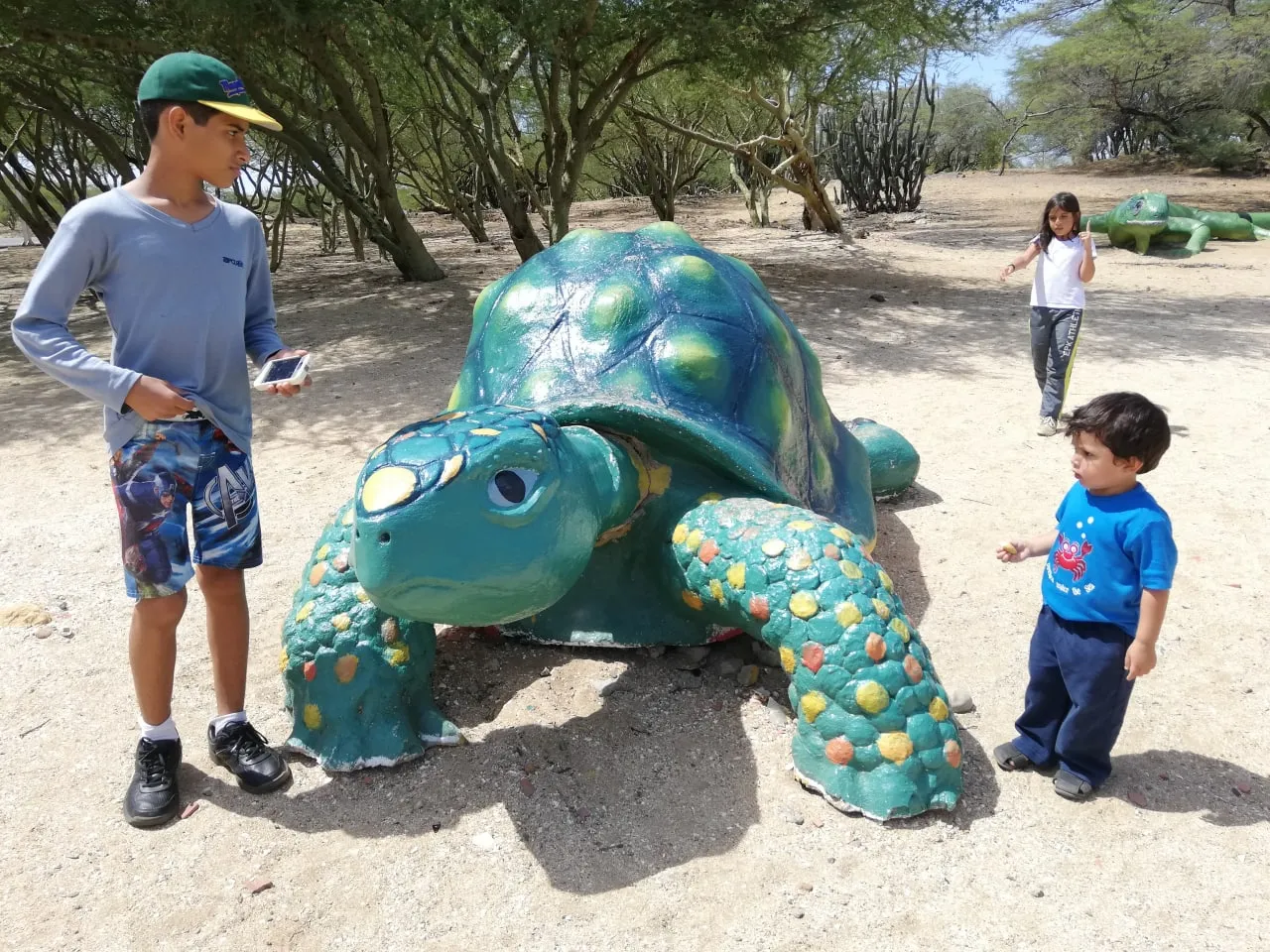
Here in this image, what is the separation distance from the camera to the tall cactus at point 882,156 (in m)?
17.9

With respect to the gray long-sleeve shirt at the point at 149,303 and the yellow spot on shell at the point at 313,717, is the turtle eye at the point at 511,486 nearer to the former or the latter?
the gray long-sleeve shirt at the point at 149,303

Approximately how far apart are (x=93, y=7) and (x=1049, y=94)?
26.0 meters

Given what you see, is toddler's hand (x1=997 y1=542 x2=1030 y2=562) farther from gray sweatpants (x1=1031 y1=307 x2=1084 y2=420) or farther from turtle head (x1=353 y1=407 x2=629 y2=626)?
gray sweatpants (x1=1031 y1=307 x2=1084 y2=420)

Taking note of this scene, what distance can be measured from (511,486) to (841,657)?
32.3 inches

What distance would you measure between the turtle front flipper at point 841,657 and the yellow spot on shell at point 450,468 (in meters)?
0.75

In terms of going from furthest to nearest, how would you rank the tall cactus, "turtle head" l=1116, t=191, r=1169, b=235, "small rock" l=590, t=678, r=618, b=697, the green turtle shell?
1. the tall cactus
2. "turtle head" l=1116, t=191, r=1169, b=235
3. "small rock" l=590, t=678, r=618, b=697
4. the green turtle shell

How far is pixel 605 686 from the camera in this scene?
8.09 feet

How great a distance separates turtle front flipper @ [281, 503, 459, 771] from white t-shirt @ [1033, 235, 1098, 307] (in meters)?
3.69

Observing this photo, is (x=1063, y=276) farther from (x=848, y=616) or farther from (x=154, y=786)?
(x=154, y=786)

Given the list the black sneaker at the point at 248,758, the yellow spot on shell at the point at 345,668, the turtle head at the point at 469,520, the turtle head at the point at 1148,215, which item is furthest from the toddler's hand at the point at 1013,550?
the turtle head at the point at 1148,215

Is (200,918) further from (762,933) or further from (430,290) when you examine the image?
(430,290)

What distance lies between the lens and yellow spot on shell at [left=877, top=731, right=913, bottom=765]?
76.3 inches

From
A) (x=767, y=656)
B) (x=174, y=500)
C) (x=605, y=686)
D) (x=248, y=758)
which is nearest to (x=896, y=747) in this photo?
(x=767, y=656)

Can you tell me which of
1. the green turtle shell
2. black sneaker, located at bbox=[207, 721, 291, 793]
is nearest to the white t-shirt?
the green turtle shell
